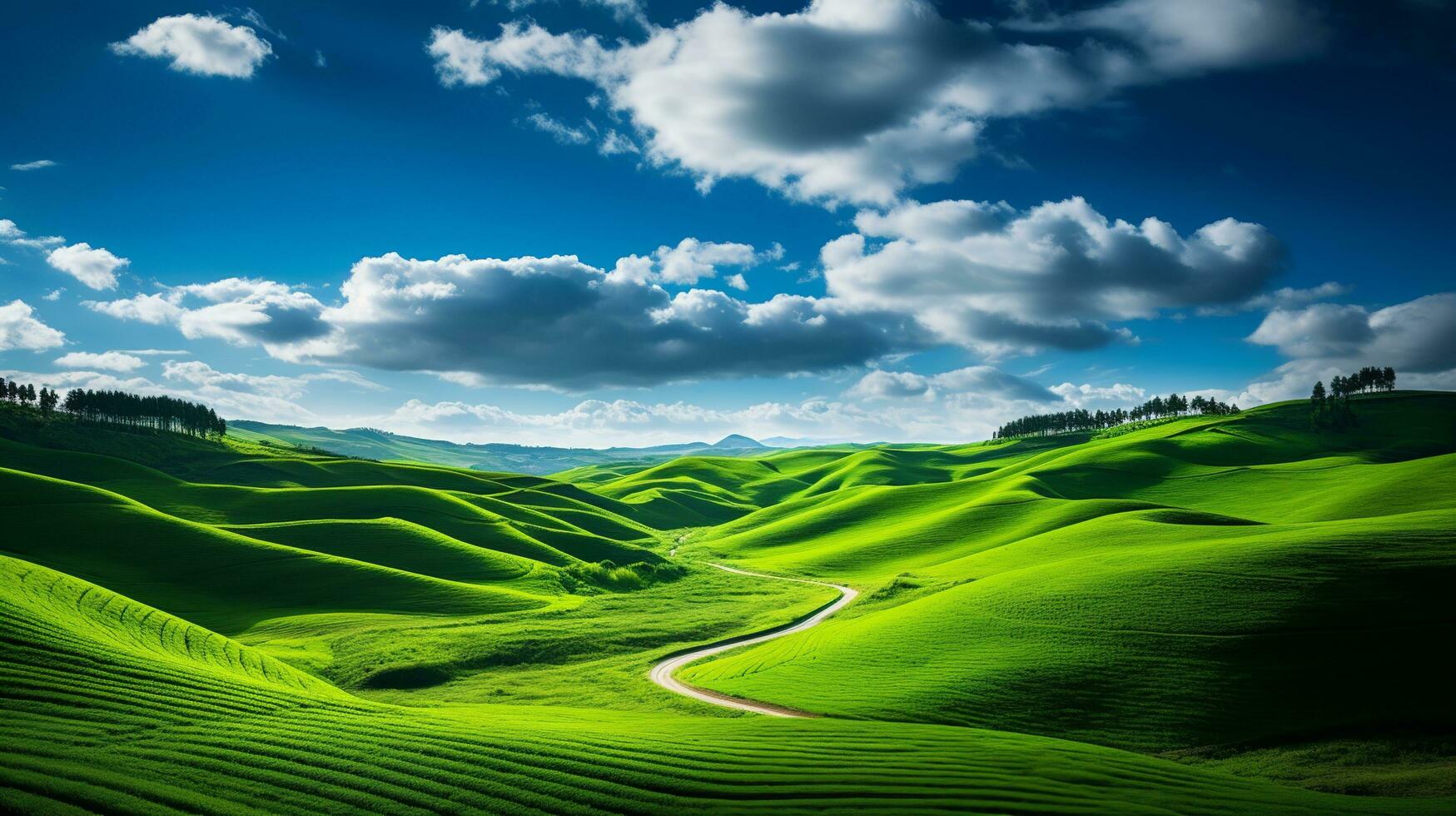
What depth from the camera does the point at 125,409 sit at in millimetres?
180875

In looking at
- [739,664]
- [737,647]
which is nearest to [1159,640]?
[739,664]

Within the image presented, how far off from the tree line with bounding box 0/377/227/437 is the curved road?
626ft

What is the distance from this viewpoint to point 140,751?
18.3 meters

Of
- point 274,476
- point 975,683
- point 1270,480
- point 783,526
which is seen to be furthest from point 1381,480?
point 274,476

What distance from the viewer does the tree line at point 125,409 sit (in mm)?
172625

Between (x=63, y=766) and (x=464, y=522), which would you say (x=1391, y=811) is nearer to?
(x=63, y=766)

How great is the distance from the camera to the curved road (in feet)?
126

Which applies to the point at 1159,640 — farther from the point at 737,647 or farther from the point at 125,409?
the point at 125,409

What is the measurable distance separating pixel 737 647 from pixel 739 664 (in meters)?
8.48

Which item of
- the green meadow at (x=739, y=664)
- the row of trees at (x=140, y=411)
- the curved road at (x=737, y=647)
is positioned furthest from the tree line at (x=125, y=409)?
the curved road at (x=737, y=647)

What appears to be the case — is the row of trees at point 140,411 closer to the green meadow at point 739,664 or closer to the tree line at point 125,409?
the tree line at point 125,409

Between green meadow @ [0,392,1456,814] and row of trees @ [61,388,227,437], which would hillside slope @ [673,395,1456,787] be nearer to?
green meadow @ [0,392,1456,814]

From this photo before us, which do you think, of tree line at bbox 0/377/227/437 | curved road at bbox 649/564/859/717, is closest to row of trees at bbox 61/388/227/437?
tree line at bbox 0/377/227/437

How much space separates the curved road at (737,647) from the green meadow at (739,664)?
3.66ft
